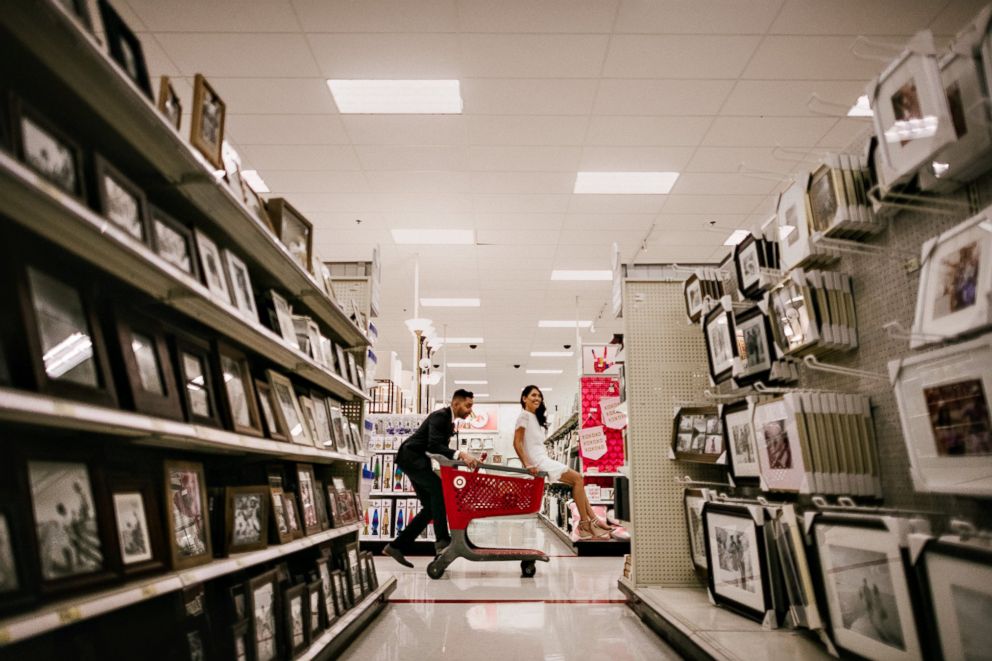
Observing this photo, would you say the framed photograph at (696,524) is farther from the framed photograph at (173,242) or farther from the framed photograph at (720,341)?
the framed photograph at (173,242)

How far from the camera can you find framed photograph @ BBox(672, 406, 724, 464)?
334 centimetres

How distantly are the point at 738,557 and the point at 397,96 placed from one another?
4170mm

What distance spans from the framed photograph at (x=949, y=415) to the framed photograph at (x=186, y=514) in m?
2.14

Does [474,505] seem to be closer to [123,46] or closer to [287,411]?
[287,411]

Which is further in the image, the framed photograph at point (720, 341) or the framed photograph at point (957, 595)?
the framed photograph at point (720, 341)

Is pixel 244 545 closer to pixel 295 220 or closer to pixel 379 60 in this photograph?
pixel 295 220

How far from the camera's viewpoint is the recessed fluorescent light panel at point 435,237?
7691 mm

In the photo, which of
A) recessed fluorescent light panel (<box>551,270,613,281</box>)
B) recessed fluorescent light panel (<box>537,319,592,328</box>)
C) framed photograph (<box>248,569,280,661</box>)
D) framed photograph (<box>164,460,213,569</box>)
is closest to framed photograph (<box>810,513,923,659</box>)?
framed photograph (<box>248,569,280,661</box>)

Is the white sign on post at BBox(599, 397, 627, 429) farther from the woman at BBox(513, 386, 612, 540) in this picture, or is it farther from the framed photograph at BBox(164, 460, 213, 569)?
the framed photograph at BBox(164, 460, 213, 569)

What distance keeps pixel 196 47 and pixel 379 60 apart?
1333 millimetres

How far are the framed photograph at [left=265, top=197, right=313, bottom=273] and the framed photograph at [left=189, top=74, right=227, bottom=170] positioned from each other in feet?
1.88

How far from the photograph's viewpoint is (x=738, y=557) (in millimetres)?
2709

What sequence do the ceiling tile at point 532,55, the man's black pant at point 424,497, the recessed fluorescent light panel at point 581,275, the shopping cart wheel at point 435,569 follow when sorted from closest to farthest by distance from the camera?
the ceiling tile at point 532,55, the shopping cart wheel at point 435,569, the man's black pant at point 424,497, the recessed fluorescent light panel at point 581,275

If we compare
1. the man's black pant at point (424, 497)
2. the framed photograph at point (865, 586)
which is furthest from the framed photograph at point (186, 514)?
the man's black pant at point (424, 497)
